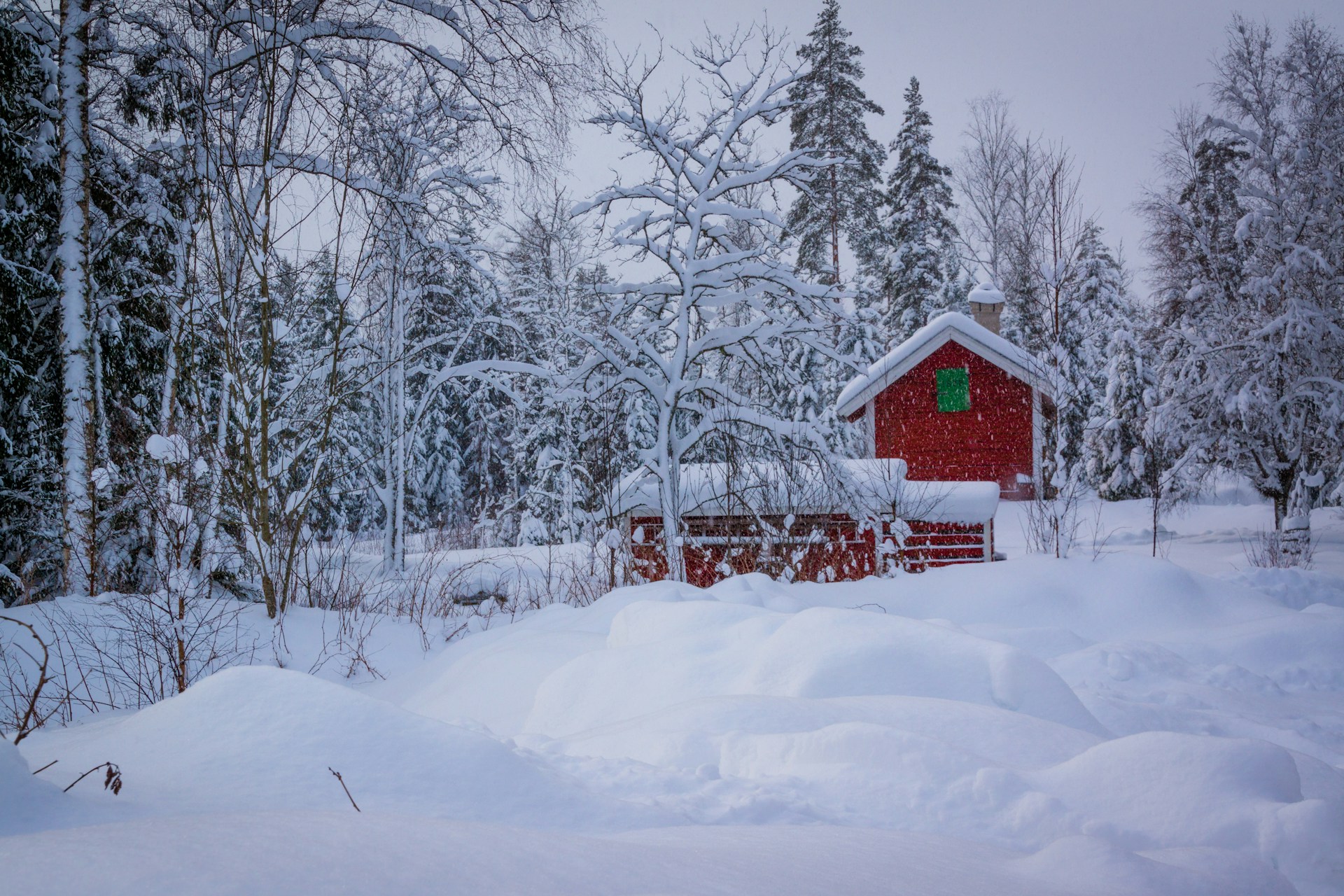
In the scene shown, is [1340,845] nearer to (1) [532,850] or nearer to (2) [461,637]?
(1) [532,850]

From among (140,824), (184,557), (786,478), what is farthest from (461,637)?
(140,824)

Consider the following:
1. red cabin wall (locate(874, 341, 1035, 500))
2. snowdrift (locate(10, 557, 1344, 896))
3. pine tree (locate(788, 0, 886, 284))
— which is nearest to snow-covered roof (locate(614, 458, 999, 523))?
snowdrift (locate(10, 557, 1344, 896))

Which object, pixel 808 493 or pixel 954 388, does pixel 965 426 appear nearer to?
pixel 954 388

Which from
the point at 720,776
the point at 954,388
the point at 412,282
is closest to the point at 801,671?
the point at 720,776

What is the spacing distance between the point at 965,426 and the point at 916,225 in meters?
10.1

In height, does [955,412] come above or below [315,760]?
above

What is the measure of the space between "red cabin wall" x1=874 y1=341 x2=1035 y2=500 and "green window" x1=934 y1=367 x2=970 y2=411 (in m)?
0.11

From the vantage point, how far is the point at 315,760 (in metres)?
2.00

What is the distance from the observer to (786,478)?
27.6ft

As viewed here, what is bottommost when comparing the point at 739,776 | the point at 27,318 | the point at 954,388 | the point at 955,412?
the point at 739,776

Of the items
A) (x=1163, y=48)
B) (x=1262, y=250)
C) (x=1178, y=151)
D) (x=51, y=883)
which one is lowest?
(x=51, y=883)

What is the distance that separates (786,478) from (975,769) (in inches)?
246

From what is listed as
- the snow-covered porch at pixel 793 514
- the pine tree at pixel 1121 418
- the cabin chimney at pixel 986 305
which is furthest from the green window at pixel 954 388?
the snow-covered porch at pixel 793 514

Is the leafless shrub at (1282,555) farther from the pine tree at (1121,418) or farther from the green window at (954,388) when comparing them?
the pine tree at (1121,418)
